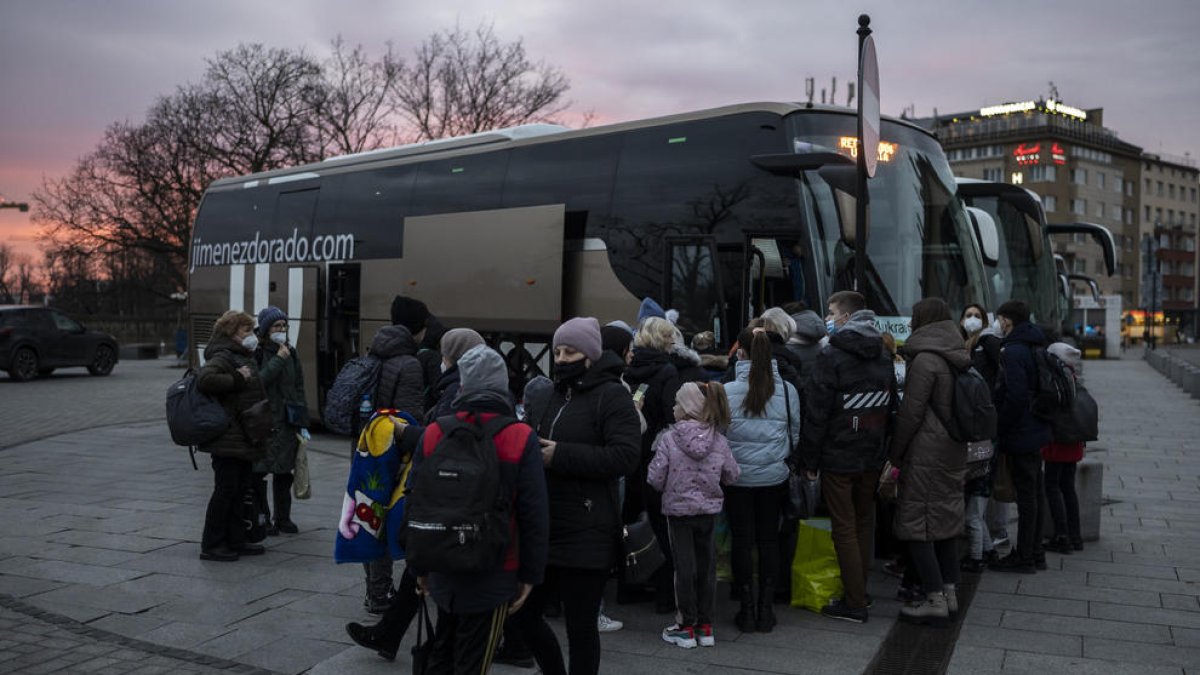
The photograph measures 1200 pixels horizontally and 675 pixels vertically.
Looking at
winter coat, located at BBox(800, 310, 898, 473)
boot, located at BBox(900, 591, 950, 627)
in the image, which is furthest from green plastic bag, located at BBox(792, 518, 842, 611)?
winter coat, located at BBox(800, 310, 898, 473)

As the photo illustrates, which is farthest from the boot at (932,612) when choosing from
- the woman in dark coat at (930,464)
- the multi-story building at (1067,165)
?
the multi-story building at (1067,165)

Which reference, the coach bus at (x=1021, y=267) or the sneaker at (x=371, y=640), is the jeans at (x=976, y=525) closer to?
the sneaker at (x=371, y=640)

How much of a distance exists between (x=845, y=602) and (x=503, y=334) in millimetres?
6894

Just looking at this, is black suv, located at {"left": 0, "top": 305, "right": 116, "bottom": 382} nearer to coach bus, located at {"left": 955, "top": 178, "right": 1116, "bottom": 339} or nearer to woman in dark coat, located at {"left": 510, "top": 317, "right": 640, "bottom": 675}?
coach bus, located at {"left": 955, "top": 178, "right": 1116, "bottom": 339}

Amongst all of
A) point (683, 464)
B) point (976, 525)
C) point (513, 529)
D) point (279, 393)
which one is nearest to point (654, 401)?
point (683, 464)

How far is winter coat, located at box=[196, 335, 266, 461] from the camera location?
7.35 meters

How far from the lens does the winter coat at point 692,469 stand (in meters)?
5.66

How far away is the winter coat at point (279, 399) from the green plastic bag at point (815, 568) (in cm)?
399

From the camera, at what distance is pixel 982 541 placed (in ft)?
24.7

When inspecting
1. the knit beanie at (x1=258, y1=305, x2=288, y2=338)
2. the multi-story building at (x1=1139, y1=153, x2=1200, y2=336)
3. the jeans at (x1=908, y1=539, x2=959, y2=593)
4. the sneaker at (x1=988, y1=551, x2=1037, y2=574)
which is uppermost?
the multi-story building at (x1=1139, y1=153, x2=1200, y2=336)

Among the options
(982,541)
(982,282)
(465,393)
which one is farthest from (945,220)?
(465,393)

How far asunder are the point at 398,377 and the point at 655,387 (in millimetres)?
1528

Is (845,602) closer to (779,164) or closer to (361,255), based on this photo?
(779,164)

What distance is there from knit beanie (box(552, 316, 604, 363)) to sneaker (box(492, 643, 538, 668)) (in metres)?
1.76
